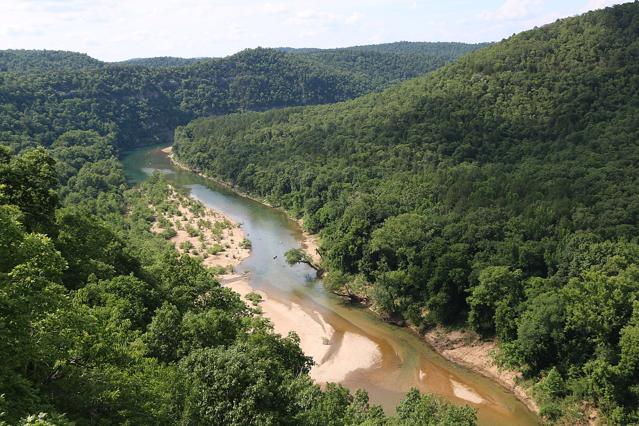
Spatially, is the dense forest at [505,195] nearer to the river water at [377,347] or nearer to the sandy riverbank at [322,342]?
the river water at [377,347]

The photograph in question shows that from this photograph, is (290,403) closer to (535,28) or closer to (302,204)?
(302,204)

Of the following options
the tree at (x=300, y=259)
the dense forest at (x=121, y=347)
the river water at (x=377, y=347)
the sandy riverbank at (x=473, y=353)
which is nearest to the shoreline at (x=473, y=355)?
the sandy riverbank at (x=473, y=353)

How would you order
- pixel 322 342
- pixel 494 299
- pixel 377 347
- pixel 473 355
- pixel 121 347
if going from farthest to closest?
1. pixel 322 342
2. pixel 377 347
3. pixel 473 355
4. pixel 494 299
5. pixel 121 347

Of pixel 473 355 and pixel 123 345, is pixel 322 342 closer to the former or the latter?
pixel 473 355

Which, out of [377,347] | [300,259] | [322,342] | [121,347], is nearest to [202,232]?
[300,259]

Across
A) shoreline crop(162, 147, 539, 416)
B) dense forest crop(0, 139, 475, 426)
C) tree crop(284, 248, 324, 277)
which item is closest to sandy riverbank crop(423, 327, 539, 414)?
shoreline crop(162, 147, 539, 416)
